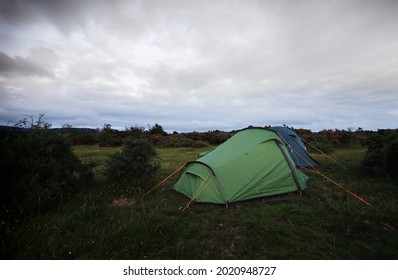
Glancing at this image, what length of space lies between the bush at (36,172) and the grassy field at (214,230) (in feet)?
1.47

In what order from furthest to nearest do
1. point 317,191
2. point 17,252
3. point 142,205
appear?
1. point 317,191
2. point 142,205
3. point 17,252

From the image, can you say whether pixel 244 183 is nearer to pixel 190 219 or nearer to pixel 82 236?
pixel 190 219

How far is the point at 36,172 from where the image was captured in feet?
18.5

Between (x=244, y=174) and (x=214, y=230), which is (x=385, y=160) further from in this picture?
(x=214, y=230)

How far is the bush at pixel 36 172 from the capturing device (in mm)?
5070

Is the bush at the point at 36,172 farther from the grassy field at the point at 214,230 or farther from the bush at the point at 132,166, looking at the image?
the bush at the point at 132,166

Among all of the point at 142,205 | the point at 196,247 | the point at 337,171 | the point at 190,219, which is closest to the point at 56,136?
the point at 142,205

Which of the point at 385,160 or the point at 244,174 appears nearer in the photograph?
the point at 244,174

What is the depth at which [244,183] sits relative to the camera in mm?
6562

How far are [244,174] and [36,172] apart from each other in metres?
5.95

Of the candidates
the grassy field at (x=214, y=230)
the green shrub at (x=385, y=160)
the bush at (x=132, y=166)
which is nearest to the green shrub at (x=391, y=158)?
the green shrub at (x=385, y=160)

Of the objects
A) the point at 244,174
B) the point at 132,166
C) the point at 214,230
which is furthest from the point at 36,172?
the point at 244,174
